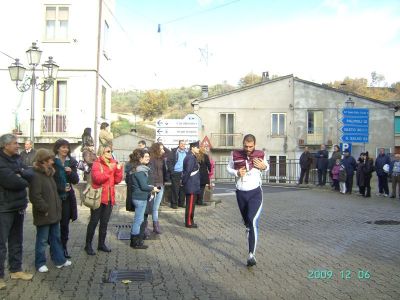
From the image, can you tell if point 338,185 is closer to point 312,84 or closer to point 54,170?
point 54,170

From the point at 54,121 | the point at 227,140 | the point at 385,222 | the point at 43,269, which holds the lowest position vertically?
the point at 385,222

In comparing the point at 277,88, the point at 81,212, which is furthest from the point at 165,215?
the point at 277,88

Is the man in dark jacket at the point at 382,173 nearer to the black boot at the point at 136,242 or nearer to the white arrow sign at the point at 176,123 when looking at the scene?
the white arrow sign at the point at 176,123

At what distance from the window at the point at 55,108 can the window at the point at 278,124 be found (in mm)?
20234

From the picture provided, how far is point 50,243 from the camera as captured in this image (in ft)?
22.6

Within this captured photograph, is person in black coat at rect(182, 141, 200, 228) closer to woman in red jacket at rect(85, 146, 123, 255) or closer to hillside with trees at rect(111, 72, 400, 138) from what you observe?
woman in red jacket at rect(85, 146, 123, 255)

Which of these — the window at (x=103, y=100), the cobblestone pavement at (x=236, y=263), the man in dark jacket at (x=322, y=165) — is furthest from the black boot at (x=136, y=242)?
the window at (x=103, y=100)

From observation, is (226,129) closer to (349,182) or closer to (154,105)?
(349,182)

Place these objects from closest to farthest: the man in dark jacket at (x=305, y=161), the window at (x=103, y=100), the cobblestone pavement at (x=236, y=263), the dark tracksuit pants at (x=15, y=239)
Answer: the cobblestone pavement at (x=236, y=263)
the dark tracksuit pants at (x=15, y=239)
the man in dark jacket at (x=305, y=161)
the window at (x=103, y=100)

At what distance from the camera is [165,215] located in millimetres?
12602

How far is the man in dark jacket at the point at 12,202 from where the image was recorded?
5.89 m

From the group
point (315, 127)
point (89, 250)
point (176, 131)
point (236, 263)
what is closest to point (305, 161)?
point (176, 131)
